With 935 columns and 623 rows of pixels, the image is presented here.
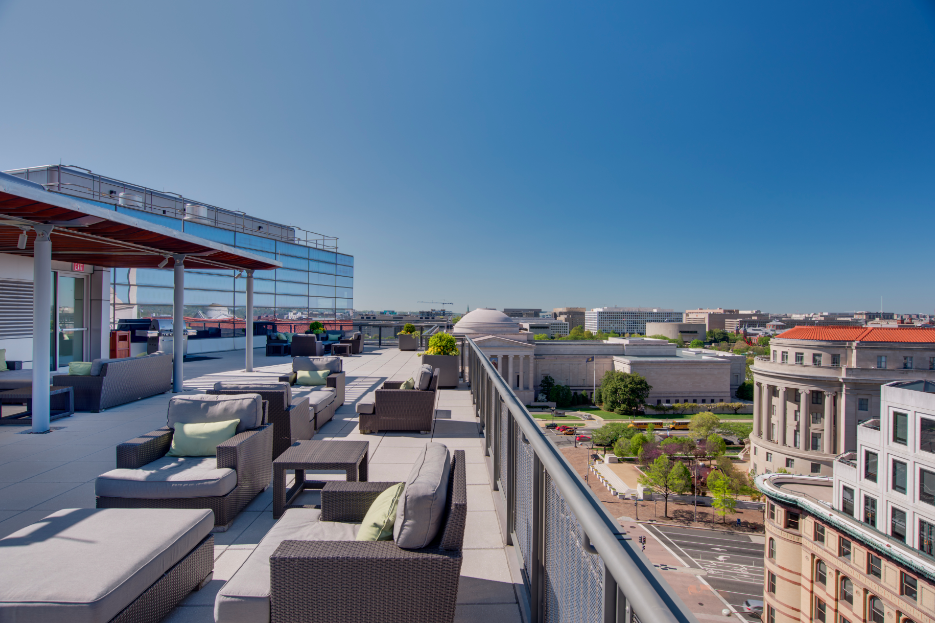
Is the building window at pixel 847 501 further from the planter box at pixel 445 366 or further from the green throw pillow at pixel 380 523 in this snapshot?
the green throw pillow at pixel 380 523

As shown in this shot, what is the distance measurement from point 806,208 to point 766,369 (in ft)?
258

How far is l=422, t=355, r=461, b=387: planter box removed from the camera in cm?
870

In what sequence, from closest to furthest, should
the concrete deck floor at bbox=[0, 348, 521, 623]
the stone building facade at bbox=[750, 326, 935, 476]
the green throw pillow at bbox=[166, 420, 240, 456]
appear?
the concrete deck floor at bbox=[0, 348, 521, 623] < the green throw pillow at bbox=[166, 420, 240, 456] < the stone building facade at bbox=[750, 326, 935, 476]

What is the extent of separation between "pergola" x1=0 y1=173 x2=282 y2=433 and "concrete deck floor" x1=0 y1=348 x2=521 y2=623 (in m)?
0.87

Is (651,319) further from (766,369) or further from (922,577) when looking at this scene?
(922,577)

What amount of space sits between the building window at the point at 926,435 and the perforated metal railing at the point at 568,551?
101ft

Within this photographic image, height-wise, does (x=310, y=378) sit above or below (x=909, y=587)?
above

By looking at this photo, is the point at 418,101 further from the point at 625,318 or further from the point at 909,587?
the point at 625,318

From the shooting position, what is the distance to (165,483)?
291 cm

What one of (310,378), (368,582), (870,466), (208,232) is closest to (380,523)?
(368,582)

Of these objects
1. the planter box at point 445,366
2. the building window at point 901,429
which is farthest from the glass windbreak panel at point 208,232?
the building window at point 901,429

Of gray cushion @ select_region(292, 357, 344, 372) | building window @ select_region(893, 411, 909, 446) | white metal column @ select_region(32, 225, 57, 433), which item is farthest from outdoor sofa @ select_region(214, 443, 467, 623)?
building window @ select_region(893, 411, 909, 446)

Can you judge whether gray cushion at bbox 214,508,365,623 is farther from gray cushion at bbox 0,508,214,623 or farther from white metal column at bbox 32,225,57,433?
white metal column at bbox 32,225,57,433

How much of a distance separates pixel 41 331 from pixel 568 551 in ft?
25.4
